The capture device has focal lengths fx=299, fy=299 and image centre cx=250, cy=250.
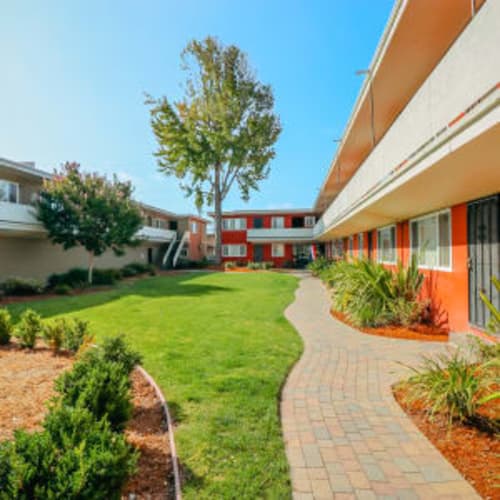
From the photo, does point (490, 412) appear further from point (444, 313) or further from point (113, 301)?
point (113, 301)

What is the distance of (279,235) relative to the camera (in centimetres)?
3359

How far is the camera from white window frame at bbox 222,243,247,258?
119 feet

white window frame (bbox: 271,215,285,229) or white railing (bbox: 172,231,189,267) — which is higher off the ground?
white window frame (bbox: 271,215,285,229)

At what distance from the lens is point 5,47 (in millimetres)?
7805

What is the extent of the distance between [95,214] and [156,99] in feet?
55.5

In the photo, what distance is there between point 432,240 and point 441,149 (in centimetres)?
463

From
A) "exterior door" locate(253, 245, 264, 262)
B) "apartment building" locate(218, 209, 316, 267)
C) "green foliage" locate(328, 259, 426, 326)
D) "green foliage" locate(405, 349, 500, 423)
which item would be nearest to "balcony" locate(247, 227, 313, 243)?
"apartment building" locate(218, 209, 316, 267)

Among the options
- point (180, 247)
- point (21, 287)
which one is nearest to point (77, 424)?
point (21, 287)

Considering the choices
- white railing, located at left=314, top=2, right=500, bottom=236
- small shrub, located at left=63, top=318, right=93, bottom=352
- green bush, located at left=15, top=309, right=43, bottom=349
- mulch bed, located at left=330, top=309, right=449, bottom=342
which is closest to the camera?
white railing, located at left=314, top=2, right=500, bottom=236

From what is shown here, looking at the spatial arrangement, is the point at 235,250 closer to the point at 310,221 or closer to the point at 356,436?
the point at 310,221

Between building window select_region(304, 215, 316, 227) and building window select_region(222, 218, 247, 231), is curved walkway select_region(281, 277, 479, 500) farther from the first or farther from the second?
→ building window select_region(222, 218, 247, 231)

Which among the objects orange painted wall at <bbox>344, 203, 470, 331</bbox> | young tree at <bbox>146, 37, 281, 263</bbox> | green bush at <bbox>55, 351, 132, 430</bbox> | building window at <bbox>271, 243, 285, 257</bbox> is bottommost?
green bush at <bbox>55, 351, 132, 430</bbox>

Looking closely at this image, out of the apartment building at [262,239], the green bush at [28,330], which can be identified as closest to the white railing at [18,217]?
the green bush at [28,330]

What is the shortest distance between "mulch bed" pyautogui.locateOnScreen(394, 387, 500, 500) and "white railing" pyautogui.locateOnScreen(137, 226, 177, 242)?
24.6 metres
